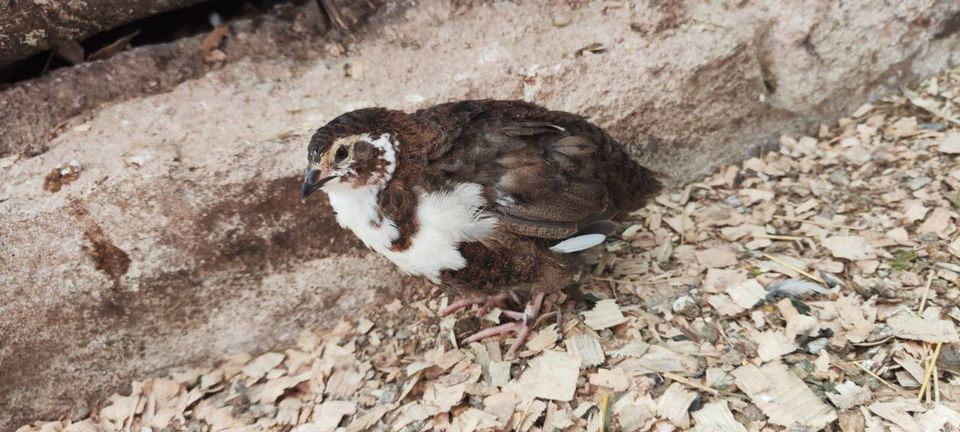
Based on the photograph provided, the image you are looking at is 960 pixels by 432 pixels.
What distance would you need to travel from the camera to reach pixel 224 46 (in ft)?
10.8

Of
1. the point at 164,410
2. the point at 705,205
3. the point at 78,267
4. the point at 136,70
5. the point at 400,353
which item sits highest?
the point at 136,70

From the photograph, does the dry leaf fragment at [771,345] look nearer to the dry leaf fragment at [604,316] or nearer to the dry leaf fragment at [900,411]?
the dry leaf fragment at [900,411]

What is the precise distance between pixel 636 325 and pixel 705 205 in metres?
0.90

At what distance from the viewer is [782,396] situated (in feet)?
7.70

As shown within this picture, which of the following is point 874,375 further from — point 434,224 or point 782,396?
point 434,224

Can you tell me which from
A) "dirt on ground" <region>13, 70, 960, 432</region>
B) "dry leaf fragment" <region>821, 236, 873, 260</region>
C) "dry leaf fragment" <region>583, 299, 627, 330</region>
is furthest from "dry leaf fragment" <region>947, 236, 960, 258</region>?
"dry leaf fragment" <region>583, 299, 627, 330</region>

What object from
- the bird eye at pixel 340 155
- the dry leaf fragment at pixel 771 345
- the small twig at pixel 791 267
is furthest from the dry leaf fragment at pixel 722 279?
the bird eye at pixel 340 155

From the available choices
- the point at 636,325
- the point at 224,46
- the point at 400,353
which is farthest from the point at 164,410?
the point at 636,325

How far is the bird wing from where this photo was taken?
8.14ft

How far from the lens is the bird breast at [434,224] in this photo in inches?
95.2

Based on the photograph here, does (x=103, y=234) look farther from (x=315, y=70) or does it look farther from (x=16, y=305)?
(x=315, y=70)

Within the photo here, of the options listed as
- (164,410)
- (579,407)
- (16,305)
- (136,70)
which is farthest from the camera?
(136,70)

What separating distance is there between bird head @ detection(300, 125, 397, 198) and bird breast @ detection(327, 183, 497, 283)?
6cm

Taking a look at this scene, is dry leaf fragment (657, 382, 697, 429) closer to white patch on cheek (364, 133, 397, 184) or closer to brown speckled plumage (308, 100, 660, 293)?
brown speckled plumage (308, 100, 660, 293)
